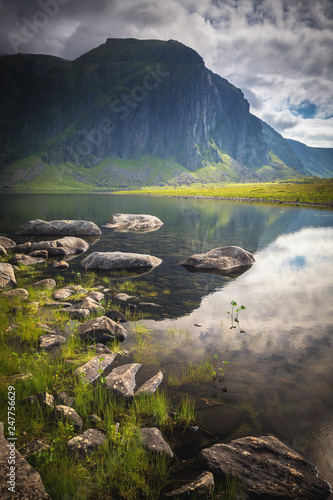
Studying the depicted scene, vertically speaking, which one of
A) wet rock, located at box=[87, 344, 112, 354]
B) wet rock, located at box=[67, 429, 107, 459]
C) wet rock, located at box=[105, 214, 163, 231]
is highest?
wet rock, located at box=[105, 214, 163, 231]

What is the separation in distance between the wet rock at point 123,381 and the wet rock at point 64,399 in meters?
0.88

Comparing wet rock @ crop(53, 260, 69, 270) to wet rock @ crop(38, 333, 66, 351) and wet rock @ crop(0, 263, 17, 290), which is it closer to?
wet rock @ crop(0, 263, 17, 290)

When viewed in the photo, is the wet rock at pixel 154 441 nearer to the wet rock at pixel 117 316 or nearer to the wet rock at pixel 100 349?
the wet rock at pixel 100 349

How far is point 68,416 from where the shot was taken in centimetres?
512

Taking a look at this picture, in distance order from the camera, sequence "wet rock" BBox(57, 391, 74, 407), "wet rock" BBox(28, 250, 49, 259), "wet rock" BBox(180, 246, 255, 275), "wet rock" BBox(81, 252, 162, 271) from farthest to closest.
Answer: "wet rock" BBox(28, 250, 49, 259), "wet rock" BBox(180, 246, 255, 275), "wet rock" BBox(81, 252, 162, 271), "wet rock" BBox(57, 391, 74, 407)

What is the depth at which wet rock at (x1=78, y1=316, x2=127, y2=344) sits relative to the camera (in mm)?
8648

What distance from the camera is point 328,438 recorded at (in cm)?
511

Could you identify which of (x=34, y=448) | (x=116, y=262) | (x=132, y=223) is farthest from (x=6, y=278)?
(x=132, y=223)

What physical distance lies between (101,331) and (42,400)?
342 centimetres

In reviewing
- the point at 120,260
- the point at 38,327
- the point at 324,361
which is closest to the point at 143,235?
the point at 120,260

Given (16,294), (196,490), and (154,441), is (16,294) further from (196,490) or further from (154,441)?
(196,490)

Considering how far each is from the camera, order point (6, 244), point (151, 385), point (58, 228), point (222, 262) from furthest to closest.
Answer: point (58, 228), point (6, 244), point (222, 262), point (151, 385)

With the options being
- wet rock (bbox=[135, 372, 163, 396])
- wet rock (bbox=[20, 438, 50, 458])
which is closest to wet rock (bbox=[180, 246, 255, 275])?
wet rock (bbox=[135, 372, 163, 396])

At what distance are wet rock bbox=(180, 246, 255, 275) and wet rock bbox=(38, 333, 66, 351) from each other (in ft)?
36.0
